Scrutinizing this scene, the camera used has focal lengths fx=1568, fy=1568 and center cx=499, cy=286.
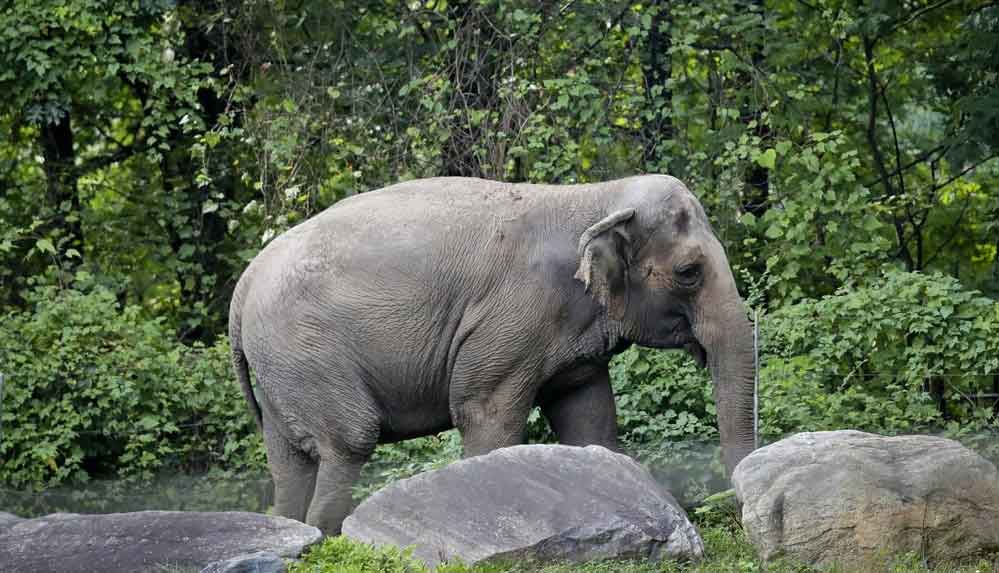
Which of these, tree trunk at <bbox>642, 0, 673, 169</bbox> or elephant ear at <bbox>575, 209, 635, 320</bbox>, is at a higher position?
tree trunk at <bbox>642, 0, 673, 169</bbox>

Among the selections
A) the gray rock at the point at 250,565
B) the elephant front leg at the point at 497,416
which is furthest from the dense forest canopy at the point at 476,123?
the gray rock at the point at 250,565

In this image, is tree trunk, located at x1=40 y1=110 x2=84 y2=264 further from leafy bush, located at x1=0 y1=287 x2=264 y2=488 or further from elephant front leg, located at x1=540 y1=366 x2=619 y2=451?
elephant front leg, located at x1=540 y1=366 x2=619 y2=451

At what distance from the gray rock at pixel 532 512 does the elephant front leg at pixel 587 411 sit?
1524mm

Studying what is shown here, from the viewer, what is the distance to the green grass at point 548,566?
24.2 ft

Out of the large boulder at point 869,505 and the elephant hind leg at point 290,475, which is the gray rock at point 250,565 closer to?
the large boulder at point 869,505

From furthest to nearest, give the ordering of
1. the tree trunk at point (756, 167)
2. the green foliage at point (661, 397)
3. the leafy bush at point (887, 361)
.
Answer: the tree trunk at point (756, 167) → the green foliage at point (661, 397) → the leafy bush at point (887, 361)

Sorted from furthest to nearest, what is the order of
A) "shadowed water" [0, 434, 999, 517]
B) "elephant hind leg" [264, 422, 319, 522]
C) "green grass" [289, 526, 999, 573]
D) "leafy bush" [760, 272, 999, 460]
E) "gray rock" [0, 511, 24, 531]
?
"leafy bush" [760, 272, 999, 460]
"shadowed water" [0, 434, 999, 517]
"elephant hind leg" [264, 422, 319, 522]
"gray rock" [0, 511, 24, 531]
"green grass" [289, 526, 999, 573]

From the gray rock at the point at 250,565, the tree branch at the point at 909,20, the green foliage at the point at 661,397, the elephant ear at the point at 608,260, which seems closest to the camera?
the gray rock at the point at 250,565

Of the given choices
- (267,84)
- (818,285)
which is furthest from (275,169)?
(818,285)

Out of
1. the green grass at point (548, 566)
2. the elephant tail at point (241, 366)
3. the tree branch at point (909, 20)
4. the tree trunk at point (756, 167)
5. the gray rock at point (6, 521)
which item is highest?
the tree branch at point (909, 20)

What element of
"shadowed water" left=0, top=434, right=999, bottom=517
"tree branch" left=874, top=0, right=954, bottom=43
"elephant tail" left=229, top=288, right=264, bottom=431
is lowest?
"shadowed water" left=0, top=434, right=999, bottom=517

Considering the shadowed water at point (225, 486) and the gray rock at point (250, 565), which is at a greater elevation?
the gray rock at point (250, 565)

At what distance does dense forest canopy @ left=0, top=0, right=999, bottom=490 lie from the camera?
49.9 ft

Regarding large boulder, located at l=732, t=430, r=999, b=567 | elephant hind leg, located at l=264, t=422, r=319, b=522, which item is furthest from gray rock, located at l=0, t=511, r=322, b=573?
large boulder, located at l=732, t=430, r=999, b=567
